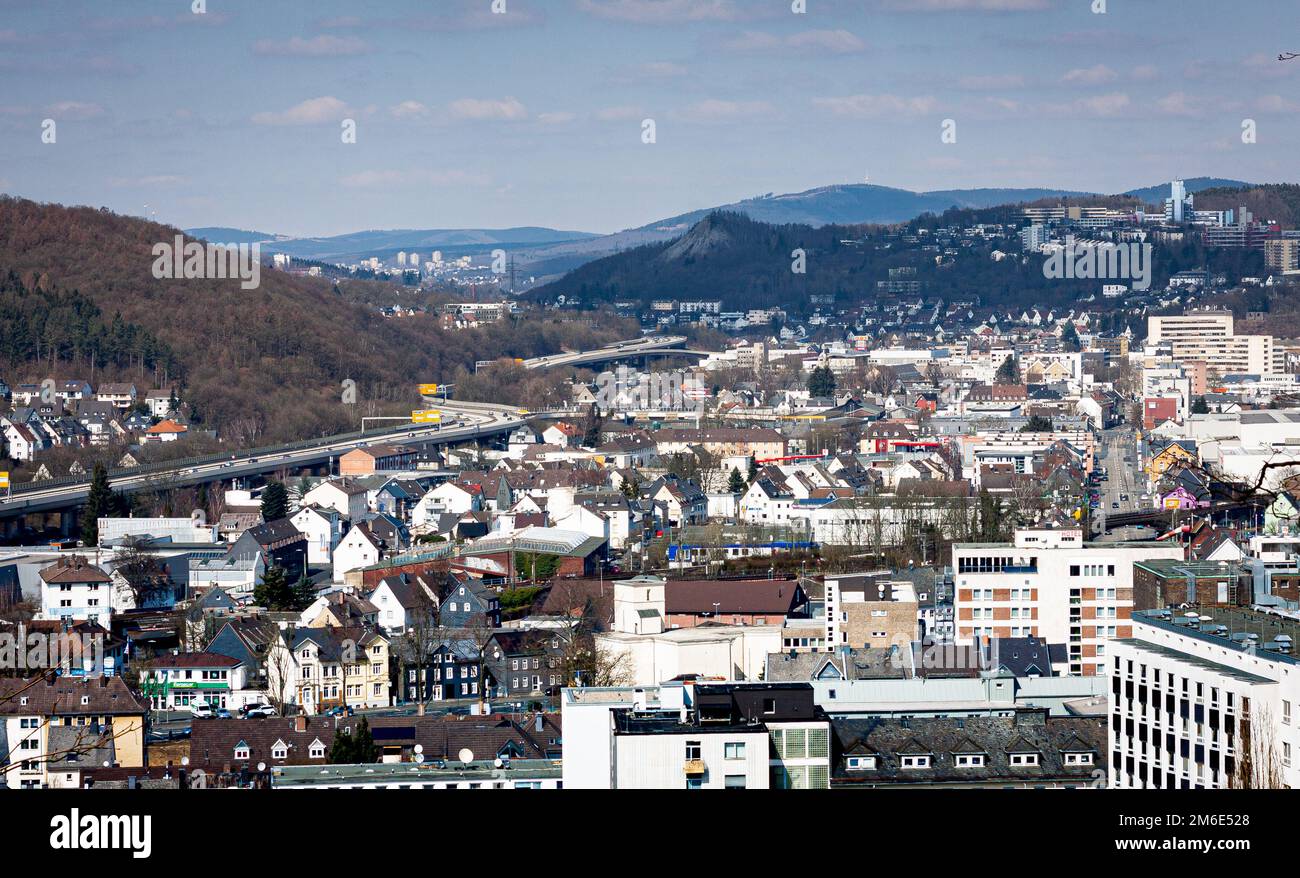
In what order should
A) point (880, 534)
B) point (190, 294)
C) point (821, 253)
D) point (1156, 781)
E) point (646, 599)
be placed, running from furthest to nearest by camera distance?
point (821, 253)
point (190, 294)
point (880, 534)
point (646, 599)
point (1156, 781)

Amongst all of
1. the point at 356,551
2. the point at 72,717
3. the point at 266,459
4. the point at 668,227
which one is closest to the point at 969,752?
the point at 72,717

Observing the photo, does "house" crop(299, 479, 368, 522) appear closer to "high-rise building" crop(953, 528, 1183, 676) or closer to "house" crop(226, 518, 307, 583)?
"house" crop(226, 518, 307, 583)

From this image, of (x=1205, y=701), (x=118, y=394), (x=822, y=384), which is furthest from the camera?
(x=822, y=384)

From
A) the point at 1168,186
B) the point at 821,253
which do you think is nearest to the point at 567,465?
the point at 821,253

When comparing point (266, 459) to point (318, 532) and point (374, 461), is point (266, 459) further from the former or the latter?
point (318, 532)
